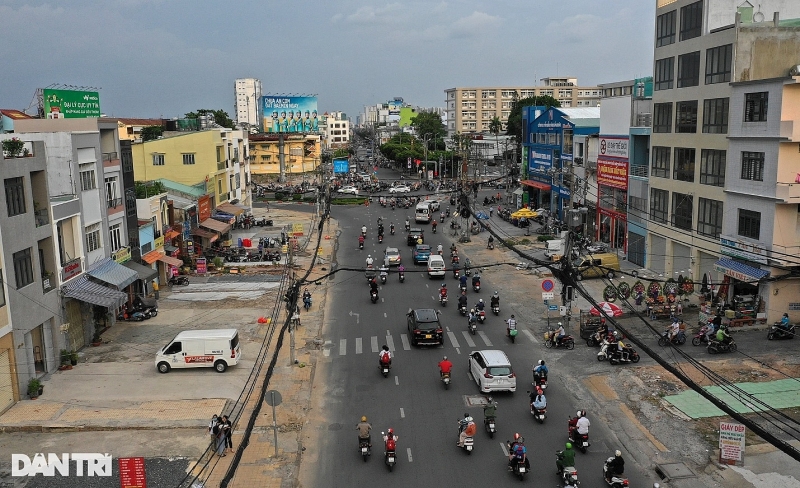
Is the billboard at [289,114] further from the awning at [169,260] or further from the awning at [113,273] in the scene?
the awning at [113,273]

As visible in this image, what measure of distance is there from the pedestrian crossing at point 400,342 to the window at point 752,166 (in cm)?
1361

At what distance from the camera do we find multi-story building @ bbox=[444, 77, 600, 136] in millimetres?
170625

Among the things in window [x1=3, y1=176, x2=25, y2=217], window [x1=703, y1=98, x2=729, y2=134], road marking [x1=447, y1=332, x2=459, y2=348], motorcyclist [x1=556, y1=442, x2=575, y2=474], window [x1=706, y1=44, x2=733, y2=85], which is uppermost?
window [x1=706, y1=44, x2=733, y2=85]

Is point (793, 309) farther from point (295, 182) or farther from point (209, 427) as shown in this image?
point (295, 182)

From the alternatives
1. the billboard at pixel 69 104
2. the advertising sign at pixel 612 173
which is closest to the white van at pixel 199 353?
the billboard at pixel 69 104

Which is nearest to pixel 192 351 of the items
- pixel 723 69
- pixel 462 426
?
pixel 462 426

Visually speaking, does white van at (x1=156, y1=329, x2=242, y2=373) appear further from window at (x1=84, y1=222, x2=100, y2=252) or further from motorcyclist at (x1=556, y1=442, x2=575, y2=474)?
motorcyclist at (x1=556, y1=442, x2=575, y2=474)

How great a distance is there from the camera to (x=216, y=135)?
62.1 m

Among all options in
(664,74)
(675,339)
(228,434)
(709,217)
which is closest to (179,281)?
(228,434)

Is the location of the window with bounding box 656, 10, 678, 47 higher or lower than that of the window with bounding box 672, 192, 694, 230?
higher

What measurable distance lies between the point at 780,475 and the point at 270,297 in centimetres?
2877

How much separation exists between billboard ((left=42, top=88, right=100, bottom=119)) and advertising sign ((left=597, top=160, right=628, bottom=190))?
3623cm

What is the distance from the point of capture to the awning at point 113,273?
32312 mm

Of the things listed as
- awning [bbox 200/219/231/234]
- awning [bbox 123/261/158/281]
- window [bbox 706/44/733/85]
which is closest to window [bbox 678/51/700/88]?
window [bbox 706/44/733/85]
